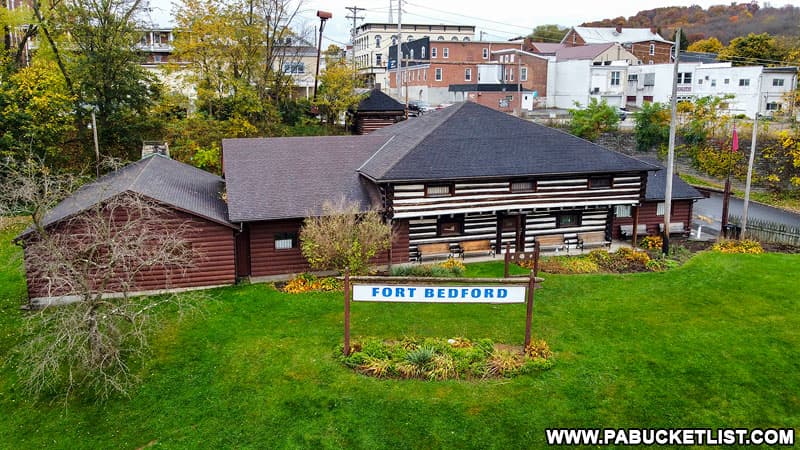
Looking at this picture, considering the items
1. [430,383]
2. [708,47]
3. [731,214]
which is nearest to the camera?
[430,383]

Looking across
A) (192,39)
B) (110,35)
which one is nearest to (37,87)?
(110,35)

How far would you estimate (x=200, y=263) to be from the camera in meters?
21.0

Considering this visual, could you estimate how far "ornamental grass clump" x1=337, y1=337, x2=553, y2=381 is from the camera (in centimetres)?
1486

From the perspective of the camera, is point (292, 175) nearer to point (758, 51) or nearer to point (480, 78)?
point (480, 78)

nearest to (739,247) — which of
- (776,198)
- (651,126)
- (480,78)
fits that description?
(776,198)

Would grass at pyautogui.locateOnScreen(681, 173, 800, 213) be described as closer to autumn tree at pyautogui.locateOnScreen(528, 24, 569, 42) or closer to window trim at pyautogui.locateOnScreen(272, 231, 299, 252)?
window trim at pyautogui.locateOnScreen(272, 231, 299, 252)

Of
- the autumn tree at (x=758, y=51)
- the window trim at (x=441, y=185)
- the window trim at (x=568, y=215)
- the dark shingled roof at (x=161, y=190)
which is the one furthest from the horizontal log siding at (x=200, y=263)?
the autumn tree at (x=758, y=51)

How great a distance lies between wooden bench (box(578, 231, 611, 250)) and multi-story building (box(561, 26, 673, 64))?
51.8 m

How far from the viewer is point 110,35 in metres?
34.2

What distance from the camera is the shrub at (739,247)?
1045 inches

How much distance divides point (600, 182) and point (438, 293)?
45.7ft

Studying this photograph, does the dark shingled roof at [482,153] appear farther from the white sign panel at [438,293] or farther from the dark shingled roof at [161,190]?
the white sign panel at [438,293]

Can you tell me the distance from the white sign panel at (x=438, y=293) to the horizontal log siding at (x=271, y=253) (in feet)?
26.8

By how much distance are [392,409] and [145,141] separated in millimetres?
27879
